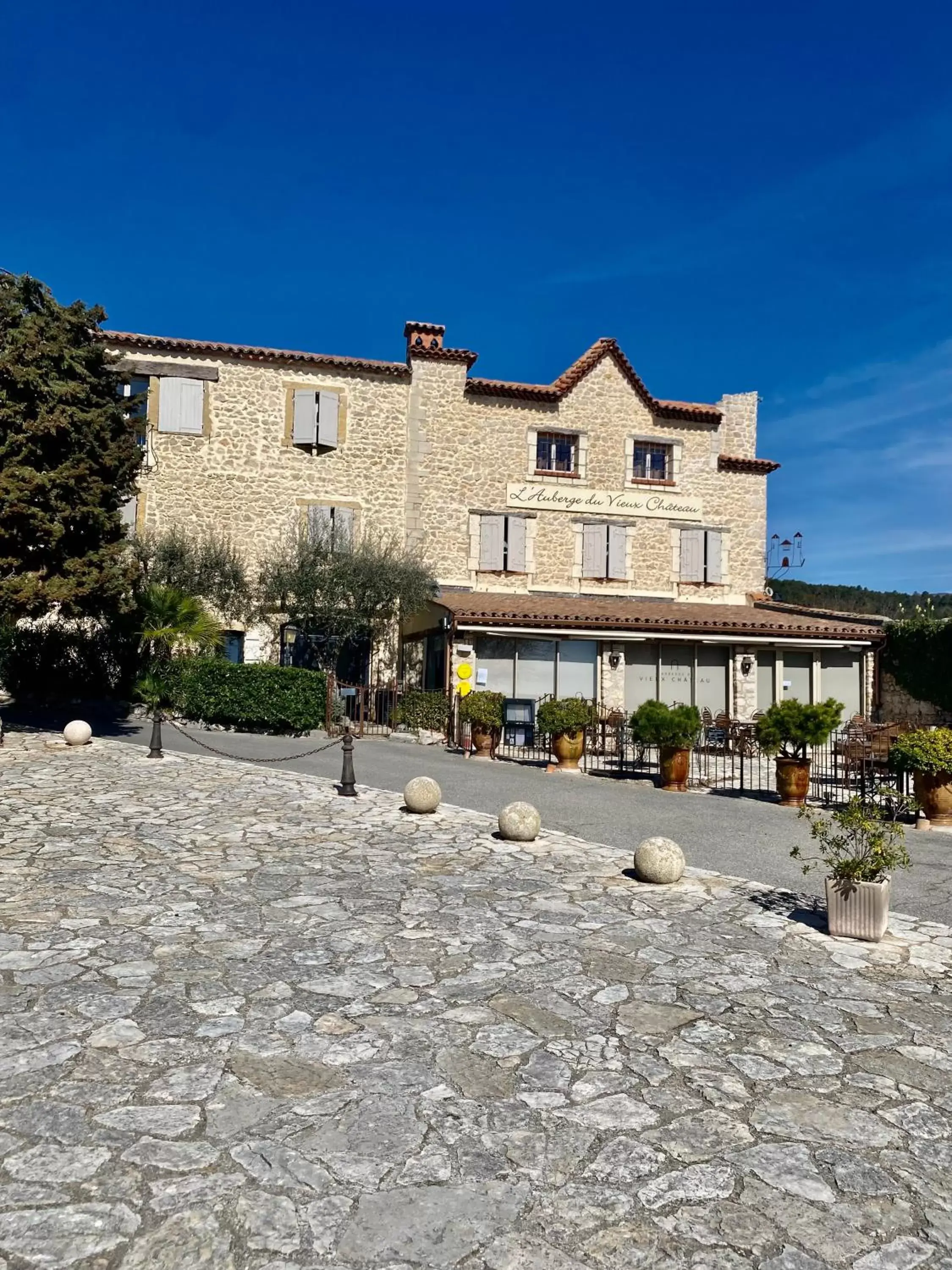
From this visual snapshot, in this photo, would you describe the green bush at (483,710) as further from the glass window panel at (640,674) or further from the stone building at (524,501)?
the glass window panel at (640,674)

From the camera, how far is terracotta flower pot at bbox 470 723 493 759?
1778 cm

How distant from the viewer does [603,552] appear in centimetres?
2591

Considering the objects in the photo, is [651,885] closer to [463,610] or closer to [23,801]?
[23,801]

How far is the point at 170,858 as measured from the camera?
8609mm

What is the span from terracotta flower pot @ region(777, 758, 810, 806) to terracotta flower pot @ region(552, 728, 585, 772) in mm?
3869

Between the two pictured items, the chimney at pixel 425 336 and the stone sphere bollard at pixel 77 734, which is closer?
the stone sphere bollard at pixel 77 734

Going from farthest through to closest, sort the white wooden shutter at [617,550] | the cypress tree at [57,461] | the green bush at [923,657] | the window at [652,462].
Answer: the window at [652,462] < the white wooden shutter at [617,550] < the green bush at [923,657] < the cypress tree at [57,461]

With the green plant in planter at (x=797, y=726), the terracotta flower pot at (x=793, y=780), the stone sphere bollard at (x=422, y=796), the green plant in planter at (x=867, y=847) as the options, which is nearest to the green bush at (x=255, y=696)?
the stone sphere bollard at (x=422, y=796)

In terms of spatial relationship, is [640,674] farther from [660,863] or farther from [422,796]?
[660,863]

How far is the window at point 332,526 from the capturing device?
78.1 ft

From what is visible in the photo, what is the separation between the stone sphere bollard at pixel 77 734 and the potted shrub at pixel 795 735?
11334 mm

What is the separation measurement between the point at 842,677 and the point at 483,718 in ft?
37.8

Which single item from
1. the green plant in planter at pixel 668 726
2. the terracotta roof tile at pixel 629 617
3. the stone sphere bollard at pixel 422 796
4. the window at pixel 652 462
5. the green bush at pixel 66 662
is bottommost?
the stone sphere bollard at pixel 422 796

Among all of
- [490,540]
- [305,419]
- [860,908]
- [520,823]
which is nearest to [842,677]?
[490,540]
